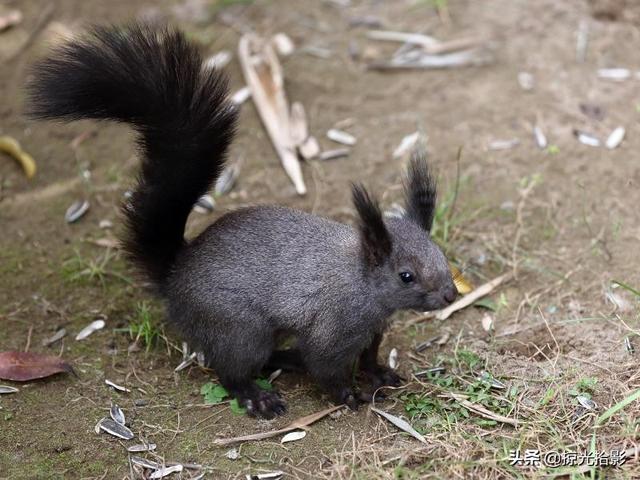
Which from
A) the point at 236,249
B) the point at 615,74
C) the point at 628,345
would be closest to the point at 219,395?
the point at 236,249

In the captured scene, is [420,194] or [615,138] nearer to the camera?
[420,194]

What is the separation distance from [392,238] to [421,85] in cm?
209

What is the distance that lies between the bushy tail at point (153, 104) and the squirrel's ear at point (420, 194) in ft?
2.40

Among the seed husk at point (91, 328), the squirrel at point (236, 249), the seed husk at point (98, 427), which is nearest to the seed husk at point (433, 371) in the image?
the squirrel at point (236, 249)

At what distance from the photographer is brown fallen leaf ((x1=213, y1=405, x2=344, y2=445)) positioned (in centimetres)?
311

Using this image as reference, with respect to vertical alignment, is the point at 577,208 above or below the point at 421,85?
below

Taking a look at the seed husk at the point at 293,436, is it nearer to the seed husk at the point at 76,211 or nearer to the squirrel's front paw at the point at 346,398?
the squirrel's front paw at the point at 346,398

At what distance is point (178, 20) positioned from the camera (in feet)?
18.1

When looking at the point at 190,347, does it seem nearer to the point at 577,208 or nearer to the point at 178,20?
the point at 577,208

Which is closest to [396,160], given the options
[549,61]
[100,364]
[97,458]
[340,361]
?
[549,61]

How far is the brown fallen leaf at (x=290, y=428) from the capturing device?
3105mm

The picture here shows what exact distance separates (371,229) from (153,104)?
3.02 feet

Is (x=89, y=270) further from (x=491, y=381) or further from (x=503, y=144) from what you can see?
(x=503, y=144)

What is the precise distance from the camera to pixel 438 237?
4035mm
